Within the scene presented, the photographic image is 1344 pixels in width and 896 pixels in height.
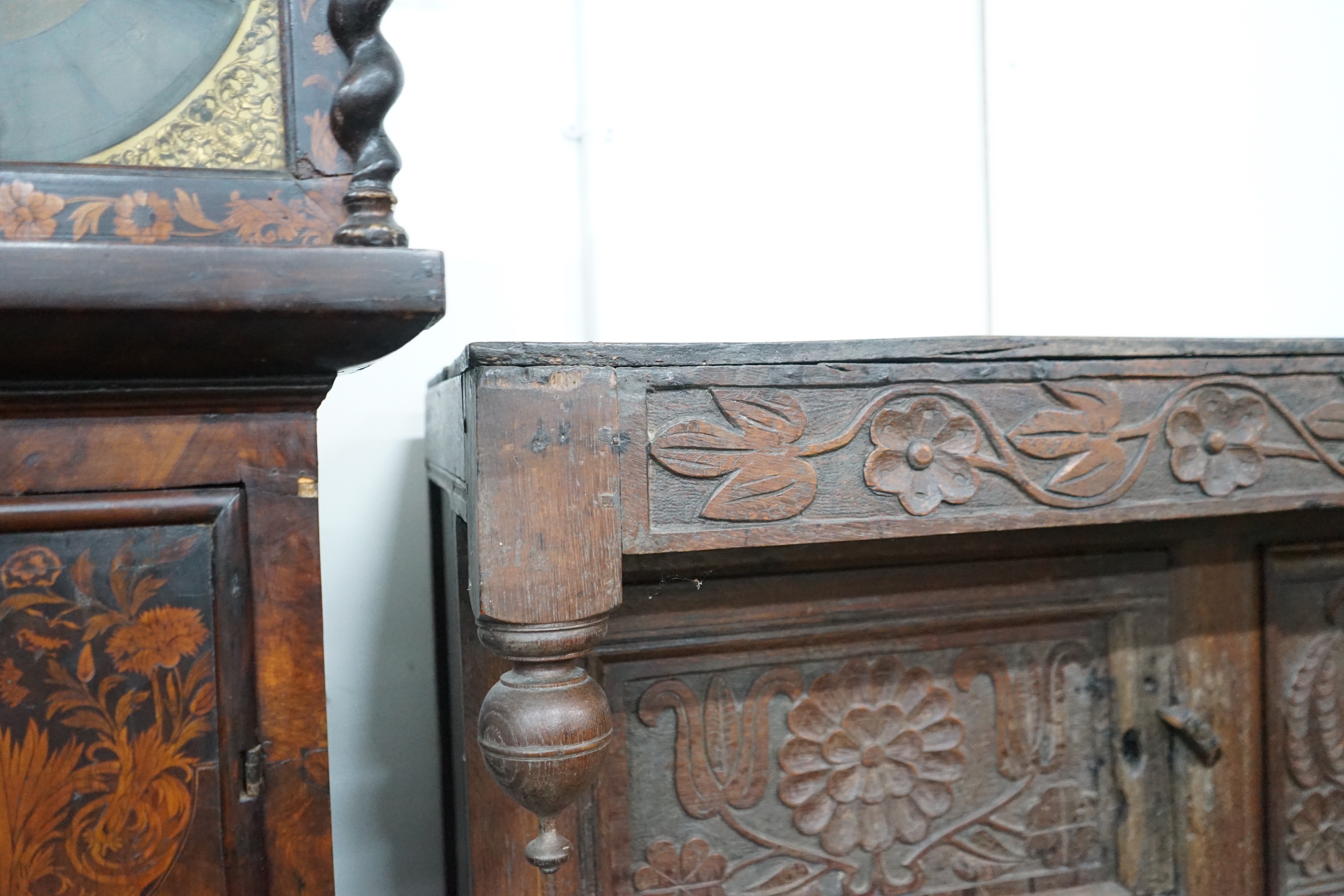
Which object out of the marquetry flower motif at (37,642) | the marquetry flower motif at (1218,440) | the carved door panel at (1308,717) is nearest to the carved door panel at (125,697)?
the marquetry flower motif at (37,642)

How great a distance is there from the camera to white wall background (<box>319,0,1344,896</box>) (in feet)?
3.91

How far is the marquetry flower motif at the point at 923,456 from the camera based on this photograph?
0.68m

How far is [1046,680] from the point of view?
95 centimetres

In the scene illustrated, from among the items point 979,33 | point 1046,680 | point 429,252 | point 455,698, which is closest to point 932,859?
point 1046,680

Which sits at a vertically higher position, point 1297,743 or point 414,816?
point 1297,743

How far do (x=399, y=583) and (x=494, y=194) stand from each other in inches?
21.2

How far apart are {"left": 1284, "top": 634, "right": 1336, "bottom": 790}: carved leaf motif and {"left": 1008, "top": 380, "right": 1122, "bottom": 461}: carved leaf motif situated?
49cm

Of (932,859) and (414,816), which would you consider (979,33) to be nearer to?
(932,859)

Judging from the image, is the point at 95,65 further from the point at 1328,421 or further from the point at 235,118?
the point at 1328,421

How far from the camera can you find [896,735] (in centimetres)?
91

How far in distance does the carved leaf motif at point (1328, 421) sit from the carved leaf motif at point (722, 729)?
57 cm

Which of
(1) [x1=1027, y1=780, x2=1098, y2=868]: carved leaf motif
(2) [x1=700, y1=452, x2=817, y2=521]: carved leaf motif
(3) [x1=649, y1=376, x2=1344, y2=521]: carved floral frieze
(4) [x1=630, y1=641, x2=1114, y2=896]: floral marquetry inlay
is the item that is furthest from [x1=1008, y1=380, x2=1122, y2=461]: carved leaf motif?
(1) [x1=1027, y1=780, x2=1098, y2=868]: carved leaf motif

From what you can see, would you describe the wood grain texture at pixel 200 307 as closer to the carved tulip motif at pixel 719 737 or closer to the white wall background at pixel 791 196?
the carved tulip motif at pixel 719 737

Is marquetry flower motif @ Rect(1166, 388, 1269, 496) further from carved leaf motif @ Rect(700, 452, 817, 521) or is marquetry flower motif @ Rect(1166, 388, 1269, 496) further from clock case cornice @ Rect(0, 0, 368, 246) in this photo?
clock case cornice @ Rect(0, 0, 368, 246)
